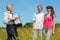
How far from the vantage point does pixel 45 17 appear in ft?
36.7

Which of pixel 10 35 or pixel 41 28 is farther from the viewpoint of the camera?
pixel 41 28

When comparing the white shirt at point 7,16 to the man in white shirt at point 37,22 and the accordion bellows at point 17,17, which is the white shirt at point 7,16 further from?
the man in white shirt at point 37,22

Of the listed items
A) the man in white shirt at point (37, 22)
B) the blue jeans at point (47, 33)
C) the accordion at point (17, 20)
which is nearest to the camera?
the accordion at point (17, 20)

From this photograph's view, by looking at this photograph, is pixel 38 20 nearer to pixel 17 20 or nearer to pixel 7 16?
pixel 17 20

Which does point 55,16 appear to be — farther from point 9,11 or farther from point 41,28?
point 9,11

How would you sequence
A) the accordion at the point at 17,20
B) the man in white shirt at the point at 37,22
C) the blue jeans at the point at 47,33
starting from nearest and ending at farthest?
the accordion at the point at 17,20
the blue jeans at the point at 47,33
the man in white shirt at the point at 37,22

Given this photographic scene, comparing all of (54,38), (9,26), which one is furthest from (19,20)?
(54,38)

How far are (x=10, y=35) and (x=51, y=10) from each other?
1.98 m

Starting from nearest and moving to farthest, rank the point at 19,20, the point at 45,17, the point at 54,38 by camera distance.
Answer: the point at 19,20 < the point at 45,17 < the point at 54,38

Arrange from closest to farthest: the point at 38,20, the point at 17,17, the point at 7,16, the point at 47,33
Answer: the point at 17,17 < the point at 7,16 < the point at 47,33 < the point at 38,20

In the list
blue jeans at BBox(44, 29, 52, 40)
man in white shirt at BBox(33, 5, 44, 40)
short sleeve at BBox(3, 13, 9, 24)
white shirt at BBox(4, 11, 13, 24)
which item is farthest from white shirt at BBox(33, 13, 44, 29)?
short sleeve at BBox(3, 13, 9, 24)

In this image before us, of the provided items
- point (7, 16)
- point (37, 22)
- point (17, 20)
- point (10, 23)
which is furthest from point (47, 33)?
point (7, 16)

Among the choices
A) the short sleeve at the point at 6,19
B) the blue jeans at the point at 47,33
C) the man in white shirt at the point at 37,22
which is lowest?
the blue jeans at the point at 47,33

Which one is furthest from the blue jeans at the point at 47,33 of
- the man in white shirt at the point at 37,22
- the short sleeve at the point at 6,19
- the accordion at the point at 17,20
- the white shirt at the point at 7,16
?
the short sleeve at the point at 6,19
